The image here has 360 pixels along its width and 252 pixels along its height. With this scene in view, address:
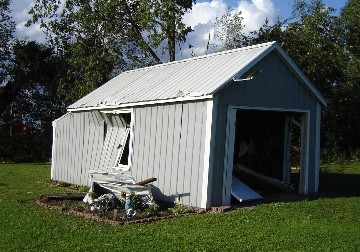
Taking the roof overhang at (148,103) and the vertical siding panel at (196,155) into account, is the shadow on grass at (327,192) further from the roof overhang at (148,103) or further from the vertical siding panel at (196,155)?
the roof overhang at (148,103)

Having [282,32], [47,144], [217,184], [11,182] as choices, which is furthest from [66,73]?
[217,184]

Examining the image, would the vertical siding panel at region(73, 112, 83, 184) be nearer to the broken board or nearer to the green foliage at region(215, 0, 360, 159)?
the broken board

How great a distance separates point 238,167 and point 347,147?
15.5 m

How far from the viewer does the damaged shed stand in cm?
1168

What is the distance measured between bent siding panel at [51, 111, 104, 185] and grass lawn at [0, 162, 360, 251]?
3.57 meters

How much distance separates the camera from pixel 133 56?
96.9ft

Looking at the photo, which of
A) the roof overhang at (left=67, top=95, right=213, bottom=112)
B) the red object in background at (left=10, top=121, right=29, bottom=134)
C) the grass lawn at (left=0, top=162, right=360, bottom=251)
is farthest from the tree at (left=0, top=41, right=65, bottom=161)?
the grass lawn at (left=0, top=162, right=360, bottom=251)

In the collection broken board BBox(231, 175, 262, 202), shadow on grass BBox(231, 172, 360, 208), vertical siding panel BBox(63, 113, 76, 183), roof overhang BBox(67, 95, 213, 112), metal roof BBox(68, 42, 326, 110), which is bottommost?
shadow on grass BBox(231, 172, 360, 208)

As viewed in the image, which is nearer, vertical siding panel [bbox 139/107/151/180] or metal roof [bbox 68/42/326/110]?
metal roof [bbox 68/42/326/110]

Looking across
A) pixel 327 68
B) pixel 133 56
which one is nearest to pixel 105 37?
pixel 133 56

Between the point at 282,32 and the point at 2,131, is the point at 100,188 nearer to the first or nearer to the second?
the point at 282,32

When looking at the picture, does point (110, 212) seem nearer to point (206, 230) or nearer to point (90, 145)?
point (206, 230)

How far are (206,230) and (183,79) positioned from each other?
5.35 metres

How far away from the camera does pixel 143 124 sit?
13.5 m
